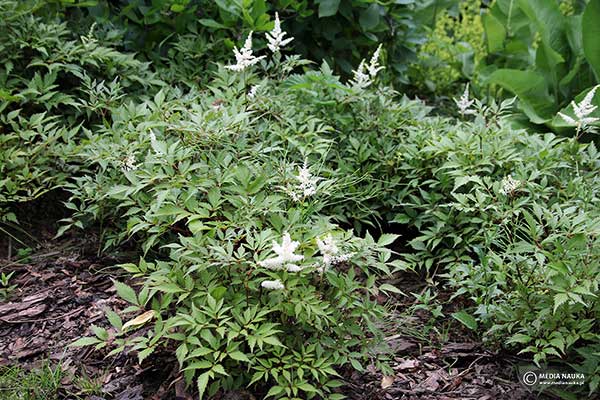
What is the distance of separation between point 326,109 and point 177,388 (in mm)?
1730

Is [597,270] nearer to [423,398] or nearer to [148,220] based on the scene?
[423,398]

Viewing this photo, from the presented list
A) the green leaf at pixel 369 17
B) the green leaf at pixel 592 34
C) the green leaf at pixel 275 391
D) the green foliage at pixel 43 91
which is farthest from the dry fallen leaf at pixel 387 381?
the green leaf at pixel 592 34

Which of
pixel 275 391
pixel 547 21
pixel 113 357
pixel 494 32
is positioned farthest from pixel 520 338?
pixel 494 32

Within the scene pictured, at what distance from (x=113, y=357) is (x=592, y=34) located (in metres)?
3.42

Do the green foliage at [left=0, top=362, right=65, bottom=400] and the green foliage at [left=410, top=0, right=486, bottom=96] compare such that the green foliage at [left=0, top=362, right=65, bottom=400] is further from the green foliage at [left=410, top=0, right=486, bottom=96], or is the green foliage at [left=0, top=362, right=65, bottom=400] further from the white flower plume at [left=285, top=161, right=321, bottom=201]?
the green foliage at [left=410, top=0, right=486, bottom=96]

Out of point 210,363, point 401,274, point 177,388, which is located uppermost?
point 210,363

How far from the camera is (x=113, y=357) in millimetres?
2639

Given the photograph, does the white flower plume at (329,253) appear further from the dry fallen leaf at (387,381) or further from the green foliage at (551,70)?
the green foliage at (551,70)

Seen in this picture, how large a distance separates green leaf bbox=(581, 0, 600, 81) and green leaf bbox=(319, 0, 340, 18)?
5.07 ft

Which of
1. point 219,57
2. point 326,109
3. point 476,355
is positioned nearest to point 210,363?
point 476,355

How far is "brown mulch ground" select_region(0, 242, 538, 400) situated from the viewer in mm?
2479

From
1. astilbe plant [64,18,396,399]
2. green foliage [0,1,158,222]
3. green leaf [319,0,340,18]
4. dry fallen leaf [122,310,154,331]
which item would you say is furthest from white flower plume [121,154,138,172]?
green leaf [319,0,340,18]

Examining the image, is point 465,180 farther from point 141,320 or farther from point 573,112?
point 573,112

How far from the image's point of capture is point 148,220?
8.46 ft
